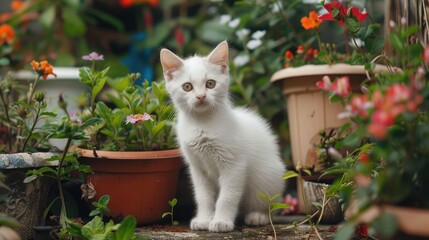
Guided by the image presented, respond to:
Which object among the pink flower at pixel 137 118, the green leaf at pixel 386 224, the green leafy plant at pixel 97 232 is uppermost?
the pink flower at pixel 137 118

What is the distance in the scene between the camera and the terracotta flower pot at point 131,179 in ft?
A: 6.98

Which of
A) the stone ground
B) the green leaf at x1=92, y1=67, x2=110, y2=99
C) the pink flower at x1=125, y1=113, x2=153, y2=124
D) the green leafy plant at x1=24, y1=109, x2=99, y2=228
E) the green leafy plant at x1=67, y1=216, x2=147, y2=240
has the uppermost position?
the green leaf at x1=92, y1=67, x2=110, y2=99

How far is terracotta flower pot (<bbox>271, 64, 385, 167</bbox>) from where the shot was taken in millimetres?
2340

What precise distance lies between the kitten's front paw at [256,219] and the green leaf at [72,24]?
2316 millimetres

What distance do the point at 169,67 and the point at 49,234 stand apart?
791 millimetres

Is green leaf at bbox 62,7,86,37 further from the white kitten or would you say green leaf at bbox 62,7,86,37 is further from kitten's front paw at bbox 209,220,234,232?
kitten's front paw at bbox 209,220,234,232

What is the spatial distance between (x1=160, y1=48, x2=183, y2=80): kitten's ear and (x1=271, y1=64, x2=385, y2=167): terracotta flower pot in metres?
0.59

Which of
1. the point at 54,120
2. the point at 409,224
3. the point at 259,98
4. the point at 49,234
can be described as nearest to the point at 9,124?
the point at 54,120

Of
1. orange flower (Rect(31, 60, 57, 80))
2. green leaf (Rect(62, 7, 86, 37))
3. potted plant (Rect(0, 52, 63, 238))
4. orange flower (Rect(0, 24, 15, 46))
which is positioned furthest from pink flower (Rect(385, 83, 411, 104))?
green leaf (Rect(62, 7, 86, 37))

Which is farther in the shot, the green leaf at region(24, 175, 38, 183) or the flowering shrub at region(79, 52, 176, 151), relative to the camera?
the flowering shrub at region(79, 52, 176, 151)

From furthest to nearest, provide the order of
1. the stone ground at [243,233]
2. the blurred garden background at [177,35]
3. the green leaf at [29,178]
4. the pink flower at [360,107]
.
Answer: the blurred garden background at [177,35] → the stone ground at [243,233] → the green leaf at [29,178] → the pink flower at [360,107]

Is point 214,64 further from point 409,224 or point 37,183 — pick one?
point 409,224

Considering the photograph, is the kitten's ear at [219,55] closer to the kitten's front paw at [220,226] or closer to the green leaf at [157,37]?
the kitten's front paw at [220,226]

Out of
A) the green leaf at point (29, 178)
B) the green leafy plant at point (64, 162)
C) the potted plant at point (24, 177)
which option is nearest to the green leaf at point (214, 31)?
the potted plant at point (24, 177)
